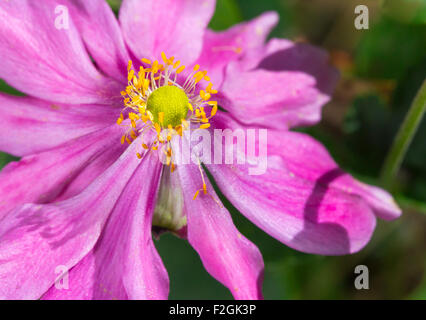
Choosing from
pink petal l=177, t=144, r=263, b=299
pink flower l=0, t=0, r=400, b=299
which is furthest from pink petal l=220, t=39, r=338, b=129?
pink petal l=177, t=144, r=263, b=299

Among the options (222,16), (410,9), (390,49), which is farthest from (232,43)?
(390,49)

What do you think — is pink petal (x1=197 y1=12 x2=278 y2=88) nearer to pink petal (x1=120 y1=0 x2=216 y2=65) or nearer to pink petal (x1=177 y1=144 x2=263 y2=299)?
pink petal (x1=120 y1=0 x2=216 y2=65)

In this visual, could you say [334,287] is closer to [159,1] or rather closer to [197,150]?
[197,150]

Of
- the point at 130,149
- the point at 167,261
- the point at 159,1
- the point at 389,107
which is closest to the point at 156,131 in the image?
the point at 130,149

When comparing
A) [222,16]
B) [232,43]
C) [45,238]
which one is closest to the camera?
[45,238]

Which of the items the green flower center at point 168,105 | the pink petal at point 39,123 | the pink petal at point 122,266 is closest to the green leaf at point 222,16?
the green flower center at point 168,105

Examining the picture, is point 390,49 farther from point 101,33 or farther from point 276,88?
point 101,33

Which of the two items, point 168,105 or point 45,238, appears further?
point 168,105
